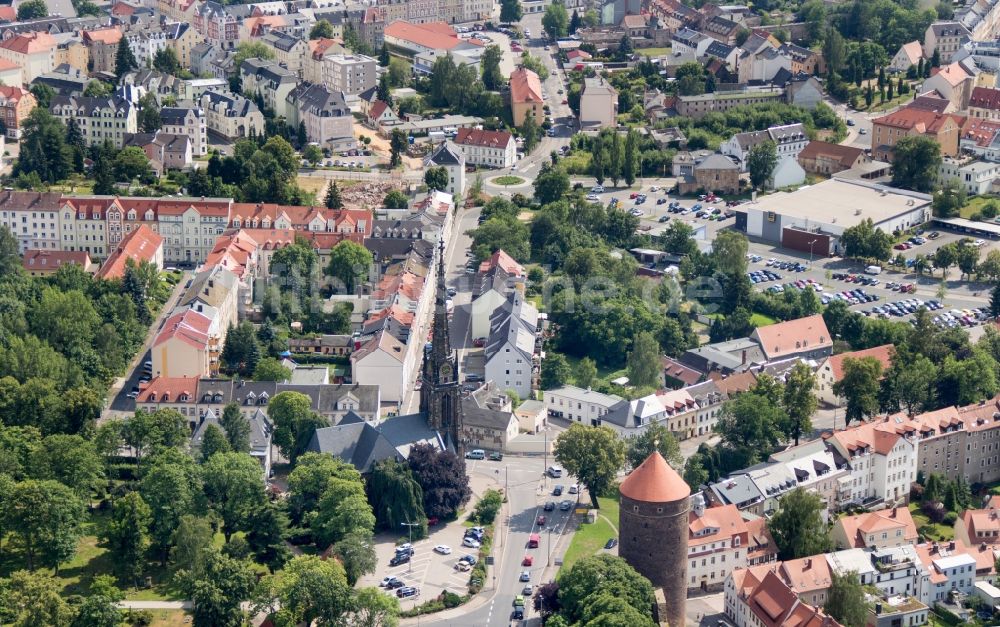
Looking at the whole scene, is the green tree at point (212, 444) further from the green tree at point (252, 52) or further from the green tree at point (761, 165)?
the green tree at point (252, 52)

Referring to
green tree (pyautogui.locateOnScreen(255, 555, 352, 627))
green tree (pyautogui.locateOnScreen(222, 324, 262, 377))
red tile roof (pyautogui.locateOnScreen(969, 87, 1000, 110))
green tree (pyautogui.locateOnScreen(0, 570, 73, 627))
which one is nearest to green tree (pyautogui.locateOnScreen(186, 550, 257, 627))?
green tree (pyautogui.locateOnScreen(255, 555, 352, 627))

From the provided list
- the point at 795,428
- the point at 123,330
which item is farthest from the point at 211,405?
the point at 795,428

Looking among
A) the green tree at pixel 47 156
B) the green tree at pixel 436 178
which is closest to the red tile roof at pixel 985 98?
the green tree at pixel 436 178

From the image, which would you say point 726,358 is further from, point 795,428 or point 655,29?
point 655,29

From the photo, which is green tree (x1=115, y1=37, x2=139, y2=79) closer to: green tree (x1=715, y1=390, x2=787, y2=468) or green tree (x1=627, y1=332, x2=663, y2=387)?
green tree (x1=627, y1=332, x2=663, y2=387)

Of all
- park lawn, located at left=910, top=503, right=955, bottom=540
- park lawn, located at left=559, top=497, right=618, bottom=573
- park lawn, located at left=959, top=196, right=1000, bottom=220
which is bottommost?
park lawn, located at left=910, top=503, right=955, bottom=540

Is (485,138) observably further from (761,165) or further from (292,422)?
(292,422)
